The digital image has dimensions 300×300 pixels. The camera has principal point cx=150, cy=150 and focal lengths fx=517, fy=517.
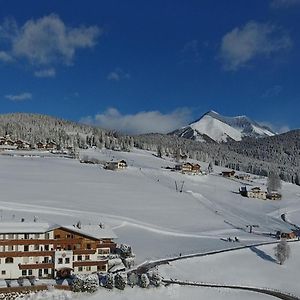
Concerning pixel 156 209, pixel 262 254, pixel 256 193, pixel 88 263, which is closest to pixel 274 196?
pixel 256 193

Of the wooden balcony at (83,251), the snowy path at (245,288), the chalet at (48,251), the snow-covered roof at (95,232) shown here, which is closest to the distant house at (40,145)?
the snow-covered roof at (95,232)

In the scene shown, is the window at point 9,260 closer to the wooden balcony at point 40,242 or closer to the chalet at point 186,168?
the wooden balcony at point 40,242

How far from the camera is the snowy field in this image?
58.4 m

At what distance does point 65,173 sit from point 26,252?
261 ft

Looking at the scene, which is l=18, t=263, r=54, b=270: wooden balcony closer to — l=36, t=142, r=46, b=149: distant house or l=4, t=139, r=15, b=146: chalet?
l=36, t=142, r=46, b=149: distant house

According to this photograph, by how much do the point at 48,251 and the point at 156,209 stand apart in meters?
44.0

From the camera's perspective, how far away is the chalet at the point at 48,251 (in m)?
45.5

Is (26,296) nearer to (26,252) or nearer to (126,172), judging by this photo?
(26,252)

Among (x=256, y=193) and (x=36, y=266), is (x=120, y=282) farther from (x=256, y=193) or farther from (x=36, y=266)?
(x=256, y=193)

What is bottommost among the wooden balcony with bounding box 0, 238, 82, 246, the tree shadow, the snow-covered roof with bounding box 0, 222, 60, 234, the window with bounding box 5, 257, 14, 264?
the tree shadow

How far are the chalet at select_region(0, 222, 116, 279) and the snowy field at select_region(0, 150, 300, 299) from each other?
6333mm

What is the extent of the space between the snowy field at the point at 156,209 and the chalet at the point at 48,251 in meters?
6.33

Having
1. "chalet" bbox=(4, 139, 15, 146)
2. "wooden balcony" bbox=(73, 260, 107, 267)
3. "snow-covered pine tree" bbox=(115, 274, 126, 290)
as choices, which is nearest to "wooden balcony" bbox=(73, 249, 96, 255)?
"wooden balcony" bbox=(73, 260, 107, 267)

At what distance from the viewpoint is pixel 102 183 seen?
375ft
